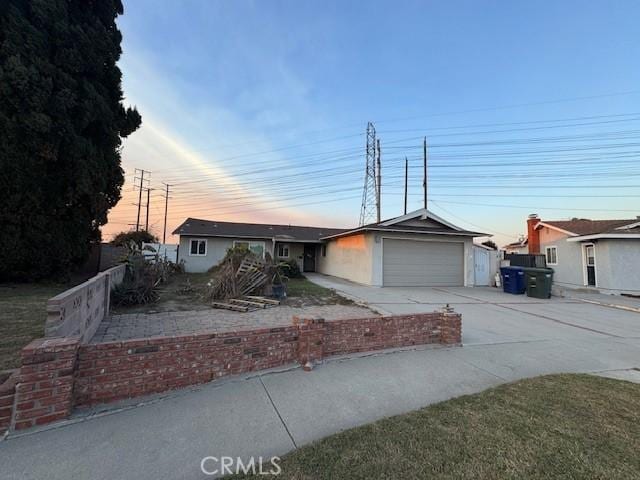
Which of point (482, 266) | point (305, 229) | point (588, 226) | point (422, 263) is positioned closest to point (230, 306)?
point (422, 263)

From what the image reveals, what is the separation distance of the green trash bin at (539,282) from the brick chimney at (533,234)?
317 inches

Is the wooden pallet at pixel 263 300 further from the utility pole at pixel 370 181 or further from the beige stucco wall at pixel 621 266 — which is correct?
the beige stucco wall at pixel 621 266

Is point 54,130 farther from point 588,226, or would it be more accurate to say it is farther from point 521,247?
point 521,247

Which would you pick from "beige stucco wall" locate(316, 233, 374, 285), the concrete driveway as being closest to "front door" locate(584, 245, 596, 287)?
the concrete driveway

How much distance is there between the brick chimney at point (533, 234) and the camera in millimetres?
18625

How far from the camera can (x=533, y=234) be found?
18.7 m

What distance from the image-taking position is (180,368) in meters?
3.45

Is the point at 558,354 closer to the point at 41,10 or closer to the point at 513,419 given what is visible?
the point at 513,419

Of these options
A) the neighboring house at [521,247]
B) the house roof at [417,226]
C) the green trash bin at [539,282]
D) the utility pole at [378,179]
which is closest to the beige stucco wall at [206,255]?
the house roof at [417,226]

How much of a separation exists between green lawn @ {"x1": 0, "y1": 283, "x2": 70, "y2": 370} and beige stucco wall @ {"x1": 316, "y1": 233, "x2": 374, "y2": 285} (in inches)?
444

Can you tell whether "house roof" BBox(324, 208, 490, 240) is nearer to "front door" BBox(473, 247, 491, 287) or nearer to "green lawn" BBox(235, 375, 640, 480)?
"front door" BBox(473, 247, 491, 287)

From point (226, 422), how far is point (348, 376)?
176 cm

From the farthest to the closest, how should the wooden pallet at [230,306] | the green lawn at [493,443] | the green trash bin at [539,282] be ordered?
the green trash bin at [539,282]
the wooden pallet at [230,306]
the green lawn at [493,443]

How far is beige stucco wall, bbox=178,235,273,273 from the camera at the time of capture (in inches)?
731
